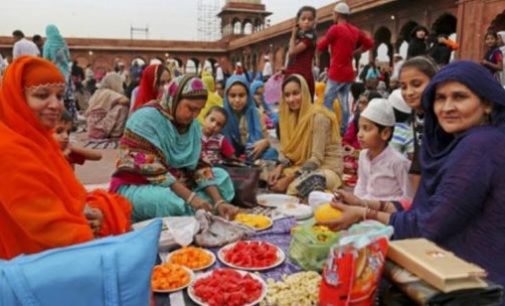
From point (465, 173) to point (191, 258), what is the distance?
4.33 ft

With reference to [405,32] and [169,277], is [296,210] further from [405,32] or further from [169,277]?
[405,32]

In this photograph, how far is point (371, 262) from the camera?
135cm

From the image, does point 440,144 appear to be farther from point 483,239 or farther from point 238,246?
point 238,246

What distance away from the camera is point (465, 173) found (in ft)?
4.80

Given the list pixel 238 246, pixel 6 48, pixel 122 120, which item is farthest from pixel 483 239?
pixel 6 48

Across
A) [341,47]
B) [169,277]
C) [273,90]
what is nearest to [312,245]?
[169,277]

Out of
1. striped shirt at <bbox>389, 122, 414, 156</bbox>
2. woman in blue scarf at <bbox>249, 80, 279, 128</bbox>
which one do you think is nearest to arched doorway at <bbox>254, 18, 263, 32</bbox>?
woman in blue scarf at <bbox>249, 80, 279, 128</bbox>

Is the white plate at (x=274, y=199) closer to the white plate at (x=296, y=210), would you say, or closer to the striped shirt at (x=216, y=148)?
the white plate at (x=296, y=210)

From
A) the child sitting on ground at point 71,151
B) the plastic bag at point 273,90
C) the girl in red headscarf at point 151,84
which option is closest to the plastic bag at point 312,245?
the child sitting on ground at point 71,151

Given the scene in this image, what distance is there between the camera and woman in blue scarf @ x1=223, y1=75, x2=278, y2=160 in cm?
408

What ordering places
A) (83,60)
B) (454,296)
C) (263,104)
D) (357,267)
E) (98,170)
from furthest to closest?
(83,60) < (263,104) < (98,170) < (357,267) < (454,296)

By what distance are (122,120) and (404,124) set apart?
16.9ft

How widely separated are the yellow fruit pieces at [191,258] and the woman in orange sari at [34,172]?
48 centimetres

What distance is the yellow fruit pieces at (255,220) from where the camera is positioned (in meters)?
2.61
